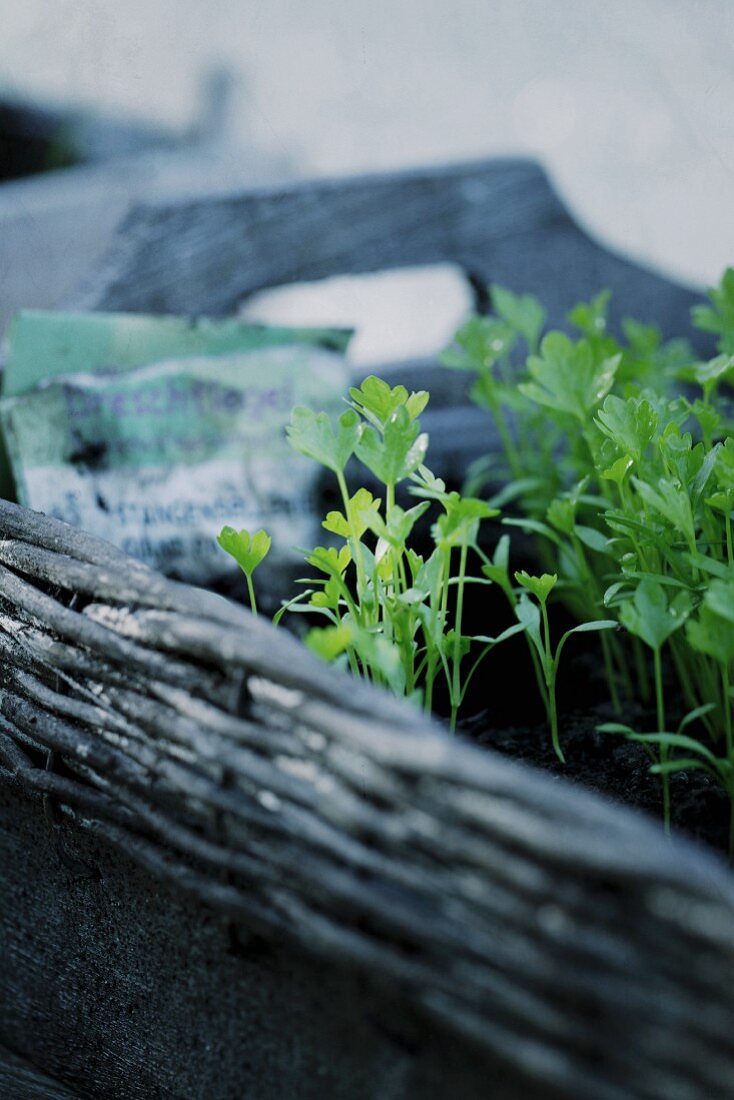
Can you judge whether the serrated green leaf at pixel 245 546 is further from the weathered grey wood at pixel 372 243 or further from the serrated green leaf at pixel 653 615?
the weathered grey wood at pixel 372 243

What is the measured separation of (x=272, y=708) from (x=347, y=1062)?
0.12 m

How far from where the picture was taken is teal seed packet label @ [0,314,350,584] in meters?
0.66

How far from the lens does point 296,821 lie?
32cm

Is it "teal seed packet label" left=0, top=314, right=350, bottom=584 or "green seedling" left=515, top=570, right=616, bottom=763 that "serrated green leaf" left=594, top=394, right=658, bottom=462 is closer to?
"green seedling" left=515, top=570, right=616, bottom=763

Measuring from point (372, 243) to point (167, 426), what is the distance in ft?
0.91

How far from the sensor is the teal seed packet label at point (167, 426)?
0.66 m

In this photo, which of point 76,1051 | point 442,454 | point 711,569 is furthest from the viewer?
point 442,454

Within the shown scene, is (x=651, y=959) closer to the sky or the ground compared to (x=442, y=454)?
closer to the sky

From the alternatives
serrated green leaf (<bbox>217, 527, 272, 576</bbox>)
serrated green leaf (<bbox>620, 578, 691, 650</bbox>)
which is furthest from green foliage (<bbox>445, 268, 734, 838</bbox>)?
serrated green leaf (<bbox>217, 527, 272, 576</bbox>)

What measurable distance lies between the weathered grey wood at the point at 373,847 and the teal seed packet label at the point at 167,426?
23 centimetres

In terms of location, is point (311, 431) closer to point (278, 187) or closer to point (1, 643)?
point (1, 643)

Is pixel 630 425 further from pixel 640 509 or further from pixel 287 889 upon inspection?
pixel 287 889

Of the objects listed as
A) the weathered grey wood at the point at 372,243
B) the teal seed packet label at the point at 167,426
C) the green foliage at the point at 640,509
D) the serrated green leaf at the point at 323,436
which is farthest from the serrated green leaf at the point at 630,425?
the weathered grey wood at the point at 372,243

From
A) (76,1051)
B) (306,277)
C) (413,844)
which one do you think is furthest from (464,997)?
(306,277)
